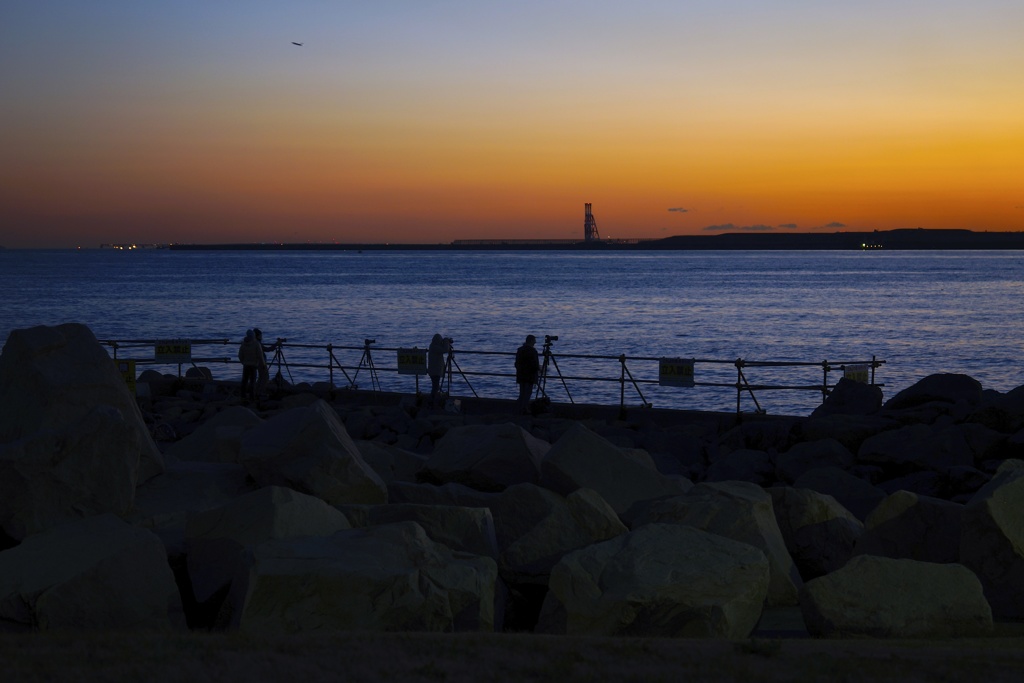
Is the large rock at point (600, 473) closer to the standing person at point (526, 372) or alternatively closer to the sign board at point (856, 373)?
the standing person at point (526, 372)

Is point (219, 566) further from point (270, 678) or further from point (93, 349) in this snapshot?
point (93, 349)

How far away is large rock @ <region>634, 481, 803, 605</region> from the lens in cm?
758

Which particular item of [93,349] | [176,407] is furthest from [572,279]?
[93,349]

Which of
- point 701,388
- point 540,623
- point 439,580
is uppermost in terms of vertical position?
point 439,580

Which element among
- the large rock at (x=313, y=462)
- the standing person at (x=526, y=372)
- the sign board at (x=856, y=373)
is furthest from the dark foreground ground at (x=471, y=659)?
the sign board at (x=856, y=373)

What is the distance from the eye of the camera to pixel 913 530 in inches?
321

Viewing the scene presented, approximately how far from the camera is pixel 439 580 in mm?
6410

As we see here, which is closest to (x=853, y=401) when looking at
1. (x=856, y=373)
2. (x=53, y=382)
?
(x=856, y=373)

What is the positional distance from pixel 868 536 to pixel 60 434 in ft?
21.0

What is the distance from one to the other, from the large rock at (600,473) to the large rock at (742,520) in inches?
40.4

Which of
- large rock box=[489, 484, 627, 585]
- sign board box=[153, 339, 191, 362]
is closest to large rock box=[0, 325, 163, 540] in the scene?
large rock box=[489, 484, 627, 585]

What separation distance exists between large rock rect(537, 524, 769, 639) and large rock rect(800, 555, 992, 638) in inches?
15.9

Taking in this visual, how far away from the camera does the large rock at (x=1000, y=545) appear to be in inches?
294

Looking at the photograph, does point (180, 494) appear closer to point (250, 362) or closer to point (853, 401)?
point (853, 401)
